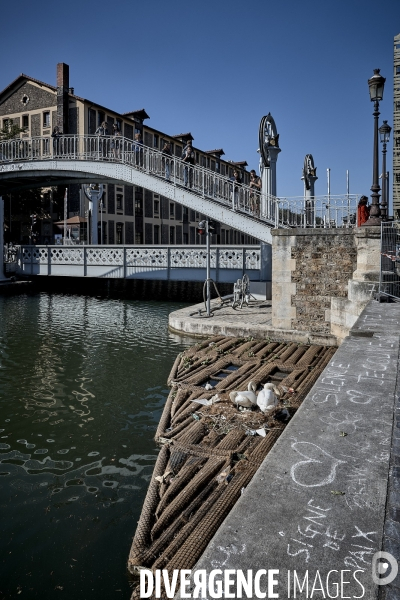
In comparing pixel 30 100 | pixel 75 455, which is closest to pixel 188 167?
pixel 75 455

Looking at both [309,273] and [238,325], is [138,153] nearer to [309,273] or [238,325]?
[238,325]

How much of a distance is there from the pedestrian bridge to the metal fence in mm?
2096

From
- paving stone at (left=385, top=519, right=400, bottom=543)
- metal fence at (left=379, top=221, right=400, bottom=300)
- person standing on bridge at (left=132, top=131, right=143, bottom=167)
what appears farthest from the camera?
person standing on bridge at (left=132, top=131, right=143, bottom=167)

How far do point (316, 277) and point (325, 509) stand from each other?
381 inches

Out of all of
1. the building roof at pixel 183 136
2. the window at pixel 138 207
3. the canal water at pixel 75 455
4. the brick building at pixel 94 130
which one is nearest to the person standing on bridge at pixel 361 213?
the canal water at pixel 75 455

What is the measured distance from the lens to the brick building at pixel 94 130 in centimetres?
3884

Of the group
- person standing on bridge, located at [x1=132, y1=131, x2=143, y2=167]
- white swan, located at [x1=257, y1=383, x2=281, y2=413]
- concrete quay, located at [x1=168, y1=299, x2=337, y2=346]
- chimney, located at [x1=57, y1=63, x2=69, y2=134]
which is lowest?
white swan, located at [x1=257, y1=383, x2=281, y2=413]

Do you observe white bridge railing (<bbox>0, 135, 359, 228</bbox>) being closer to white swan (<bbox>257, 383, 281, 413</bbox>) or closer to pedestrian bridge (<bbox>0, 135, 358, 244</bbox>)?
pedestrian bridge (<bbox>0, 135, 358, 244</bbox>)

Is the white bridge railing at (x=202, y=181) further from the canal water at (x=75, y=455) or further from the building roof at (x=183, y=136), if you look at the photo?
the building roof at (x=183, y=136)

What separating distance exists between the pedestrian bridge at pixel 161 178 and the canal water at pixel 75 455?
4.88 m

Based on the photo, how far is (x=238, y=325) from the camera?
12.5m

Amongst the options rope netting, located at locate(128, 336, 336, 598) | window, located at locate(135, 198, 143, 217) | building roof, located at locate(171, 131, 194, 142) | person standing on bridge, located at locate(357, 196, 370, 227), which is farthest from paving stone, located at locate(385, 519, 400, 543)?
building roof, located at locate(171, 131, 194, 142)

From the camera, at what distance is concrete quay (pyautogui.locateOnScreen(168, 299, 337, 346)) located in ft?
38.3

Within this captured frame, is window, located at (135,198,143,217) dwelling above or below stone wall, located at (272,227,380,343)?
above
